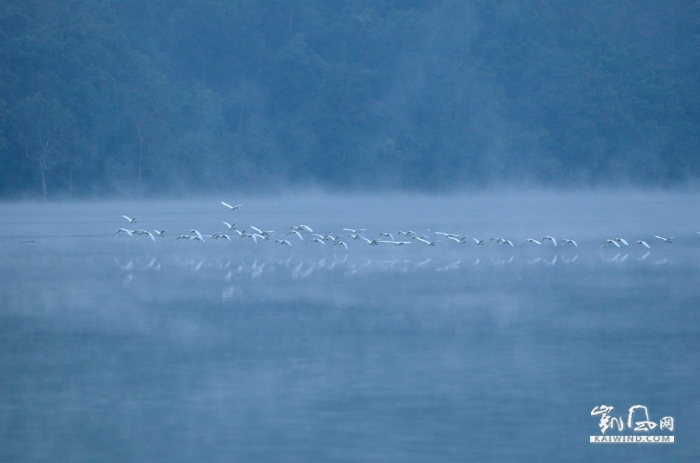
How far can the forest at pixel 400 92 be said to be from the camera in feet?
198

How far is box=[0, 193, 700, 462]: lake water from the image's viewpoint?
9062 mm

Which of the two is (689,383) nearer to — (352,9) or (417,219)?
(417,219)

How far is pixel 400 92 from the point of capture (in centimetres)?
6544

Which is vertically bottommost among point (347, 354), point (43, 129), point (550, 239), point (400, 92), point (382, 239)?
point (347, 354)

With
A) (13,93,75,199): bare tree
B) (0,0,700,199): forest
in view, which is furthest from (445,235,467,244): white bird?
(0,0,700,199): forest

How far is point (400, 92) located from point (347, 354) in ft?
178

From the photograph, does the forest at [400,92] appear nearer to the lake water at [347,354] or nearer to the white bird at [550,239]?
the white bird at [550,239]

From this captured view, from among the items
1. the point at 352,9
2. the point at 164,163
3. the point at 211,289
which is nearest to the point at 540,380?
the point at 211,289

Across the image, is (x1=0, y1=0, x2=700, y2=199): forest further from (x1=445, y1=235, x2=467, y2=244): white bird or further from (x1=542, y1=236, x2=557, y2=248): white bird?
(x1=542, y1=236, x2=557, y2=248): white bird

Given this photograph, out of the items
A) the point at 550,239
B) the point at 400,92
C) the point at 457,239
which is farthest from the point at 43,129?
the point at 550,239

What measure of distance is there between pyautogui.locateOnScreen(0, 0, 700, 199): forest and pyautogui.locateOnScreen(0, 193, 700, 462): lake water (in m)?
37.2

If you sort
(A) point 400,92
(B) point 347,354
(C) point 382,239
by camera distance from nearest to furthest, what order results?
(B) point 347,354 < (C) point 382,239 < (A) point 400,92

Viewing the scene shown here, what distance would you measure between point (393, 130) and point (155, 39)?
14.6 meters

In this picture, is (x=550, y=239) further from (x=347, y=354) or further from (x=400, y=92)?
(x=400, y=92)
